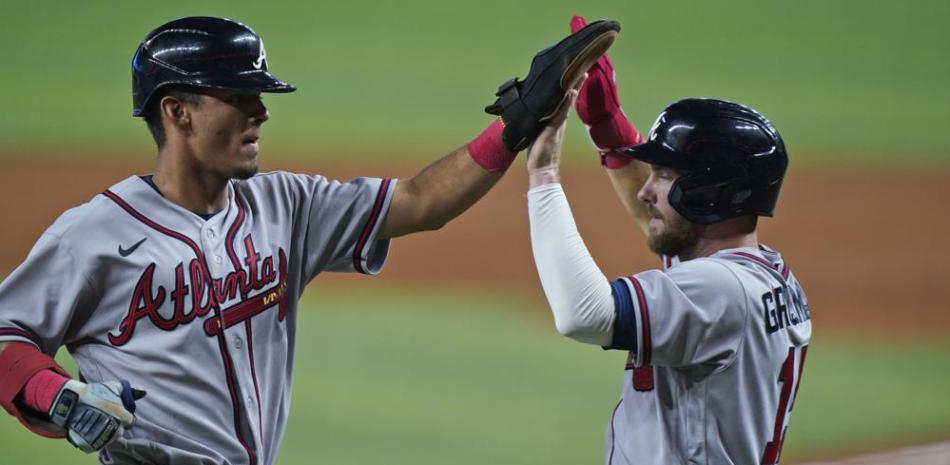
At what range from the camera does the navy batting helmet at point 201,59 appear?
8.86 feet

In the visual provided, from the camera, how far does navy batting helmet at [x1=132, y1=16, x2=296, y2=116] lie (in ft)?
8.86

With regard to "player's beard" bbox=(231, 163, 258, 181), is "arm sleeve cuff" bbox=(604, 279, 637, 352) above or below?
below

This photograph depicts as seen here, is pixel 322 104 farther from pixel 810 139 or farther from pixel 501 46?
pixel 810 139

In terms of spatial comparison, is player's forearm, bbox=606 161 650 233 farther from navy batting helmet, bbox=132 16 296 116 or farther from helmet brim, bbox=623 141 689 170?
navy batting helmet, bbox=132 16 296 116

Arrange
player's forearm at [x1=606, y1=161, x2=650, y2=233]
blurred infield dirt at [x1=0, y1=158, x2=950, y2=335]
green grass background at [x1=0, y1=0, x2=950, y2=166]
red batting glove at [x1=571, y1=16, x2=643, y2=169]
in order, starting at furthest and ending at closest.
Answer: green grass background at [x1=0, y1=0, x2=950, y2=166] < blurred infield dirt at [x1=0, y1=158, x2=950, y2=335] < player's forearm at [x1=606, y1=161, x2=650, y2=233] < red batting glove at [x1=571, y1=16, x2=643, y2=169]

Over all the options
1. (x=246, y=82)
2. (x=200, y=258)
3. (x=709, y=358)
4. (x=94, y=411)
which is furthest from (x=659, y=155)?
(x=94, y=411)

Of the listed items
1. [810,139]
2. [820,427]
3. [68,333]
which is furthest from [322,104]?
[68,333]

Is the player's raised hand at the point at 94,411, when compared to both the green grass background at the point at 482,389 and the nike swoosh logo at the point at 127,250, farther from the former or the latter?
the green grass background at the point at 482,389

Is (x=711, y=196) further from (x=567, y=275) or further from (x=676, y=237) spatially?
(x=567, y=275)

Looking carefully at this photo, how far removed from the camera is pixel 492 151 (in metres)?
2.81

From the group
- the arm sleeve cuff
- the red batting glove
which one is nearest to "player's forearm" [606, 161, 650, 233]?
the red batting glove

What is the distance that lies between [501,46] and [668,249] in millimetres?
5363

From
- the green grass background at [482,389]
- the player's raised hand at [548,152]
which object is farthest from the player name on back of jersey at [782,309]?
the green grass background at [482,389]

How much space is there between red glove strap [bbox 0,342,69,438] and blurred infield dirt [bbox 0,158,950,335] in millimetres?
3833
